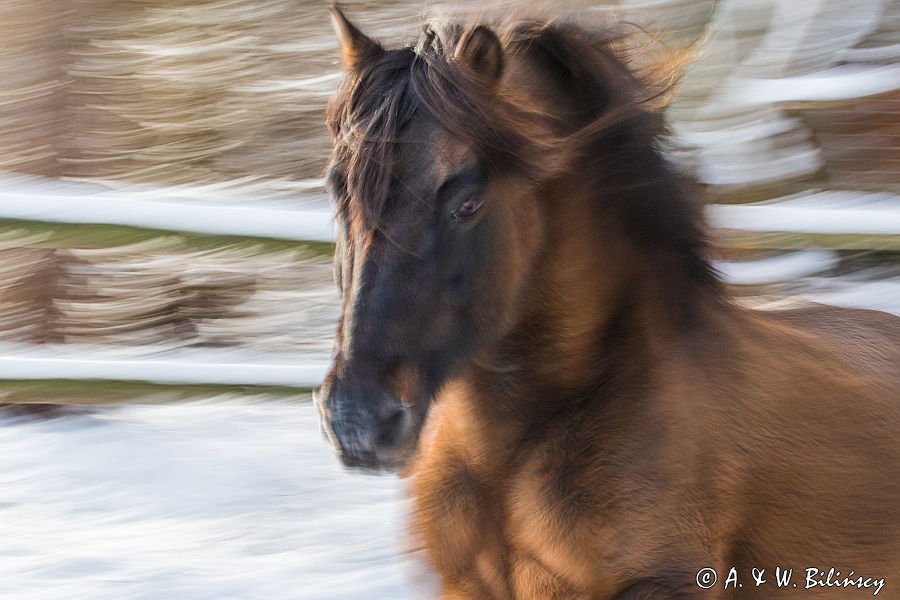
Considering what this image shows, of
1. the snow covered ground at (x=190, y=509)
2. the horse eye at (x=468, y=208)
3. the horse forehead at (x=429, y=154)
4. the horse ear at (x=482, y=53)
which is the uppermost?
the horse ear at (x=482, y=53)

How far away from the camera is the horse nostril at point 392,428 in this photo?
163 cm

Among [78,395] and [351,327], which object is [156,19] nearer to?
[78,395]

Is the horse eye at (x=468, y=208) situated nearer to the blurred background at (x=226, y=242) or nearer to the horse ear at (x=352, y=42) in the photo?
the horse ear at (x=352, y=42)

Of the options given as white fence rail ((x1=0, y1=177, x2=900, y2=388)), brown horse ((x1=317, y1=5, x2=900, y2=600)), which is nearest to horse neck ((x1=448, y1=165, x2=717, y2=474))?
brown horse ((x1=317, y1=5, x2=900, y2=600))

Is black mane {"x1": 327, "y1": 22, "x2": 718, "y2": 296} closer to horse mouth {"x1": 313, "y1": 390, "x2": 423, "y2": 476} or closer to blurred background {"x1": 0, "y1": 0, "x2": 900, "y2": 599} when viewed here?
blurred background {"x1": 0, "y1": 0, "x2": 900, "y2": 599}

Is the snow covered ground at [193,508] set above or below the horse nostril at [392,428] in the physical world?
below

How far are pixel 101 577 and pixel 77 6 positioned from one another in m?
3.03

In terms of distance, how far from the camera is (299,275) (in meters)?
5.10

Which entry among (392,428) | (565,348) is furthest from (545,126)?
(392,428)

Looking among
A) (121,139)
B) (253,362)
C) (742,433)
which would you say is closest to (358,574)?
(253,362)

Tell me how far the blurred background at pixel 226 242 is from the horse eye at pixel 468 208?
562 mm

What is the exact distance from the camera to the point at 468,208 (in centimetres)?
175

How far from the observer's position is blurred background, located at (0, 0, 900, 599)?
332 centimetres

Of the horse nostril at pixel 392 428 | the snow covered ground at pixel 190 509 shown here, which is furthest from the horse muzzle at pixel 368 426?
the snow covered ground at pixel 190 509
